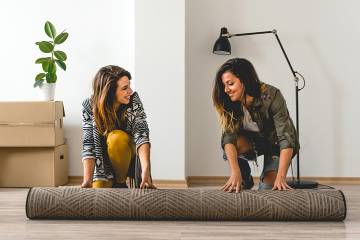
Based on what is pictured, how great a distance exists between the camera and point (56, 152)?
381cm

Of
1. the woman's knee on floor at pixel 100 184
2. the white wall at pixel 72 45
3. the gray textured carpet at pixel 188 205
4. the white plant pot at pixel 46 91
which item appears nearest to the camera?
the gray textured carpet at pixel 188 205

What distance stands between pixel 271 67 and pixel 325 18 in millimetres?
518

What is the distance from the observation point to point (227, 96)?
2.58 meters

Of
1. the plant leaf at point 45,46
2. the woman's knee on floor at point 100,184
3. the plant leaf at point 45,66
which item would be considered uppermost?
the plant leaf at point 45,46

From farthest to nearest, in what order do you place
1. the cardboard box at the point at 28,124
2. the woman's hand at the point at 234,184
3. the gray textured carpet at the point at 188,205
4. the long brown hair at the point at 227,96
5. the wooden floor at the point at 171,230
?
the cardboard box at the point at 28,124 < the long brown hair at the point at 227,96 < the woman's hand at the point at 234,184 < the gray textured carpet at the point at 188,205 < the wooden floor at the point at 171,230

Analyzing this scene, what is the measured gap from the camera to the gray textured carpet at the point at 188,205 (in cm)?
230

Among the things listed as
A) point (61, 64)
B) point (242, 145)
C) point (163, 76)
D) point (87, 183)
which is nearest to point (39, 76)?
point (61, 64)

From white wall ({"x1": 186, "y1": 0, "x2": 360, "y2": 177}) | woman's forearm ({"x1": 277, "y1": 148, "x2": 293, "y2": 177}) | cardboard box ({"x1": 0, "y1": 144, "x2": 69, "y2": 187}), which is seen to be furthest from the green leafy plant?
woman's forearm ({"x1": 277, "y1": 148, "x2": 293, "y2": 177})

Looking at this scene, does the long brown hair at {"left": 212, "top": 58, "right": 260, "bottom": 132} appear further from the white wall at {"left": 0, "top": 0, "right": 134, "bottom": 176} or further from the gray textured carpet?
the white wall at {"left": 0, "top": 0, "right": 134, "bottom": 176}

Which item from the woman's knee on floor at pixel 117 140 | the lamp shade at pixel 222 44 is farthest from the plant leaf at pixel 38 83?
the woman's knee on floor at pixel 117 140

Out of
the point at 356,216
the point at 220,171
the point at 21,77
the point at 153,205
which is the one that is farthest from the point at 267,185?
the point at 21,77

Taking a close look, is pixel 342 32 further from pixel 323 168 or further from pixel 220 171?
pixel 220 171

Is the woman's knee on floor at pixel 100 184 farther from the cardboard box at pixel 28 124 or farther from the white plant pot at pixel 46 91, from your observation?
the white plant pot at pixel 46 91

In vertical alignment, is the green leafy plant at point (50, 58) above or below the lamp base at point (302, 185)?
above
